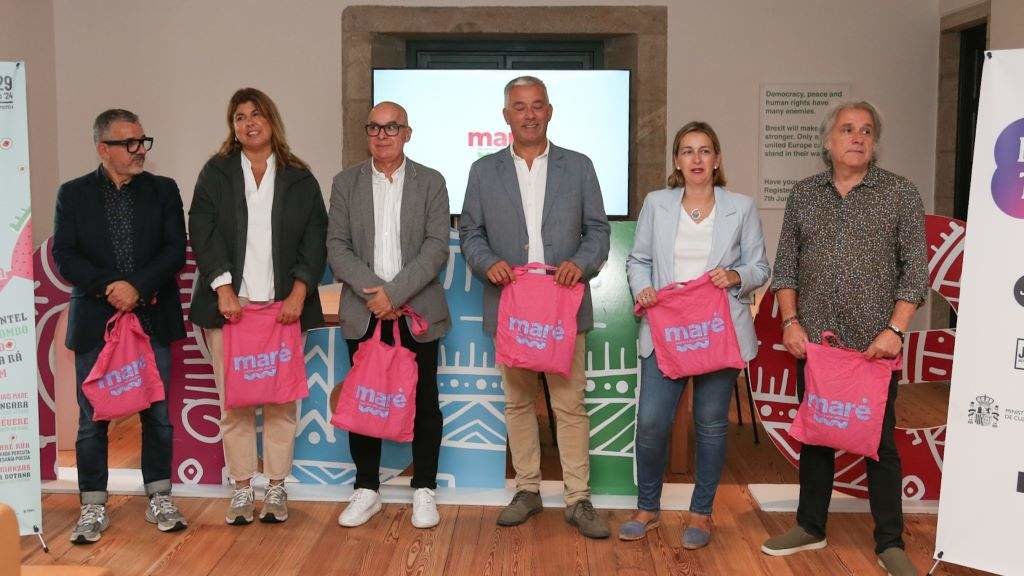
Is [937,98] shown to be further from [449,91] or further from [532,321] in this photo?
[532,321]

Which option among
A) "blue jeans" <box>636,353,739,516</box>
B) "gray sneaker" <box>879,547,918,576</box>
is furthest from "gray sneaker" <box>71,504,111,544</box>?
"gray sneaker" <box>879,547,918,576</box>

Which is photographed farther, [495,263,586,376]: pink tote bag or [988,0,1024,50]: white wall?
[988,0,1024,50]: white wall

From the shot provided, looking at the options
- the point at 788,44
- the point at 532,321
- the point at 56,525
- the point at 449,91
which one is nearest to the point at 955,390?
the point at 532,321

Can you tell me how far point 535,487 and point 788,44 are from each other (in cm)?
374

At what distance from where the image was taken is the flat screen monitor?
6480 millimetres

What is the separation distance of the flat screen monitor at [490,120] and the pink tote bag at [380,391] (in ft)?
10.1

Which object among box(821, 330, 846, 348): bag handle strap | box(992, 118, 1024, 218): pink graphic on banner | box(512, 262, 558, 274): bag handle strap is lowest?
box(821, 330, 846, 348): bag handle strap

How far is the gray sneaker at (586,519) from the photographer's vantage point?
353cm

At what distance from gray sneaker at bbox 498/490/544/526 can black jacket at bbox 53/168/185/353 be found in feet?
4.85

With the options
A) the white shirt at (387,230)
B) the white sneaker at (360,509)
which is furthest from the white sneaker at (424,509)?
the white shirt at (387,230)

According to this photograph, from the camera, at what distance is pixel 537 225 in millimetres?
3533

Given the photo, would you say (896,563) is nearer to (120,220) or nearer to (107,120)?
(120,220)

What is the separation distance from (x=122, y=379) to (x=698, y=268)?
6.67ft

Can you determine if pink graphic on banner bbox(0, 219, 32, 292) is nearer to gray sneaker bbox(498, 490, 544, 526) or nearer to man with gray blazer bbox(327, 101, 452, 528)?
man with gray blazer bbox(327, 101, 452, 528)
